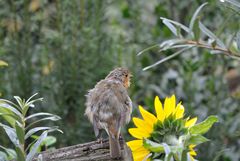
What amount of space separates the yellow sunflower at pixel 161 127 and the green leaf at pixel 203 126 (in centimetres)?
9

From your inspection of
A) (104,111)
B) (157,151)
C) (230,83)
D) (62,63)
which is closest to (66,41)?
(62,63)

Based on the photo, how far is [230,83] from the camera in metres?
Result: 6.61

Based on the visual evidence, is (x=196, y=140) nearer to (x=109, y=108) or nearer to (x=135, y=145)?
(x=135, y=145)

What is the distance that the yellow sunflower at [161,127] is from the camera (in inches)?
94.9

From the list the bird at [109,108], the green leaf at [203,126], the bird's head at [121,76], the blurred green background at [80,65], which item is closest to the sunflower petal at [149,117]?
the green leaf at [203,126]

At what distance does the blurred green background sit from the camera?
485cm

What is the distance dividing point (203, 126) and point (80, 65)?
2.69 m

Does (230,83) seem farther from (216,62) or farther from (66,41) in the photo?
(66,41)

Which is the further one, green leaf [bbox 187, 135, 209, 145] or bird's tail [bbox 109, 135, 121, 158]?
bird's tail [bbox 109, 135, 121, 158]

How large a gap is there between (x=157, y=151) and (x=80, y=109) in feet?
8.57

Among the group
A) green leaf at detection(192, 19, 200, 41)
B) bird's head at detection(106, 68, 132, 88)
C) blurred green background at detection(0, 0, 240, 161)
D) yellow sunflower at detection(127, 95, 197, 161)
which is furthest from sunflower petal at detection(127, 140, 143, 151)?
blurred green background at detection(0, 0, 240, 161)

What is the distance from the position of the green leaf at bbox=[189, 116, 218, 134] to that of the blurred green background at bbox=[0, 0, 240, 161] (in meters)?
2.39

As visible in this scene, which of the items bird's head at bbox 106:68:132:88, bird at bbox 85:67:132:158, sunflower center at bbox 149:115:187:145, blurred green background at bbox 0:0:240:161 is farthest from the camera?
blurred green background at bbox 0:0:240:161

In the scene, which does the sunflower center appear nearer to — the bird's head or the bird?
the bird
